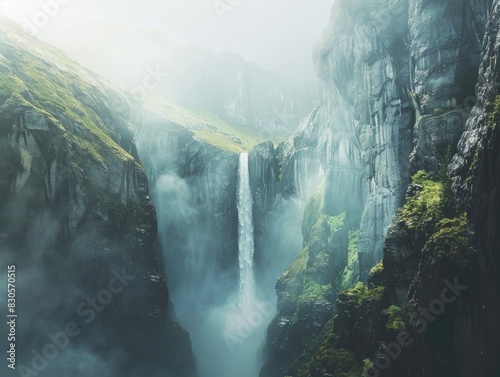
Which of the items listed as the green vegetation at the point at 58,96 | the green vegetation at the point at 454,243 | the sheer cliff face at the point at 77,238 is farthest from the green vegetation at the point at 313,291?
the green vegetation at the point at 58,96

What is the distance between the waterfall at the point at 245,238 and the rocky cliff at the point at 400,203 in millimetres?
19128

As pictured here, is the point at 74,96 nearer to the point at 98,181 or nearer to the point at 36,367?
the point at 98,181

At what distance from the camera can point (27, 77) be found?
60.9 meters

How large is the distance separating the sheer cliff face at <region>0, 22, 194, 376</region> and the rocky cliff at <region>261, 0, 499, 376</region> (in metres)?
19.9

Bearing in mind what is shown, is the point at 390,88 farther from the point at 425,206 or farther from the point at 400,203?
the point at 425,206

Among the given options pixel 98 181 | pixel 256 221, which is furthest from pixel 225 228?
pixel 98 181

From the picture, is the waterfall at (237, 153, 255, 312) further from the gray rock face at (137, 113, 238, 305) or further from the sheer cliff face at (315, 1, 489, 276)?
the sheer cliff face at (315, 1, 489, 276)

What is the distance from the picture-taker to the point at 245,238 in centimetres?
8869

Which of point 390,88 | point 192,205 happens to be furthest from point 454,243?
point 192,205

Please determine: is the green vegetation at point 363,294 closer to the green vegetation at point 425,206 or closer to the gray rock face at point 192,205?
the green vegetation at point 425,206

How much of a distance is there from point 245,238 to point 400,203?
4763cm

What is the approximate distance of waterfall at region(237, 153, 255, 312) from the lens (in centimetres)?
8362

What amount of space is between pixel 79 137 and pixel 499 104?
49738 millimetres

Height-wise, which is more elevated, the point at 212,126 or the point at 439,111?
the point at 212,126
